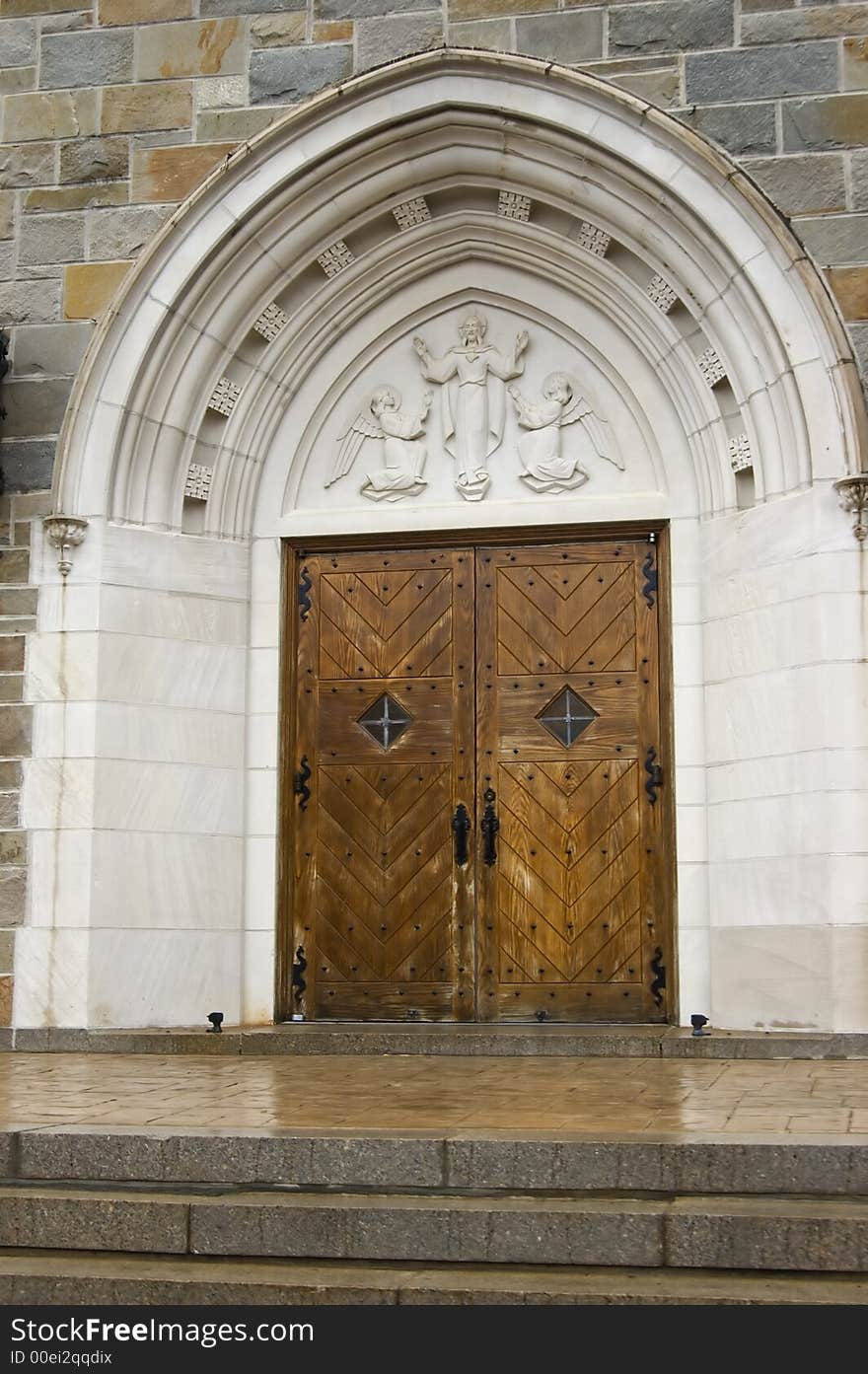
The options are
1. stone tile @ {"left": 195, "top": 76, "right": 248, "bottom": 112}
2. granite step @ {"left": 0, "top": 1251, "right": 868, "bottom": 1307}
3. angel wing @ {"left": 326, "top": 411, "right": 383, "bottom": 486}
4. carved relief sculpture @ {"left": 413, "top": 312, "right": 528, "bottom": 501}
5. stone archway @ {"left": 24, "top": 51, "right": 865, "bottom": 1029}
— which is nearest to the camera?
granite step @ {"left": 0, "top": 1251, "right": 868, "bottom": 1307}

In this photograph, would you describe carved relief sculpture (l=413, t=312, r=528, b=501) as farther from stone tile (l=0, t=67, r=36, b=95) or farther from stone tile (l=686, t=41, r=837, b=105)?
stone tile (l=0, t=67, r=36, b=95)

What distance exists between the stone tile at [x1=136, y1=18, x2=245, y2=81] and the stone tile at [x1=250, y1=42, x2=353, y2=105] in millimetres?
119

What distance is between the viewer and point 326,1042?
22.9 feet

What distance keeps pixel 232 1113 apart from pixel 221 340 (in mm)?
4297

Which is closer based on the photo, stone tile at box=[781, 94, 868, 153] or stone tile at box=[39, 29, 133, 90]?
stone tile at box=[781, 94, 868, 153]

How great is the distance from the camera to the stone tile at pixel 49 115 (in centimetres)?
785

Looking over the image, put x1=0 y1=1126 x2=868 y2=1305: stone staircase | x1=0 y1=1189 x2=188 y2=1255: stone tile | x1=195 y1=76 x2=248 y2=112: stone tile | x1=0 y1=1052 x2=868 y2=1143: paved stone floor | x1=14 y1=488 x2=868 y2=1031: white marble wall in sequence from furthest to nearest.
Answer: x1=195 y1=76 x2=248 y2=112: stone tile < x1=14 y1=488 x2=868 y2=1031: white marble wall < x1=0 y1=1052 x2=868 y2=1143: paved stone floor < x1=0 y1=1189 x2=188 y2=1255: stone tile < x1=0 y1=1126 x2=868 y2=1305: stone staircase

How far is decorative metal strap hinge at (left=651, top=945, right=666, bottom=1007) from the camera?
7.56 metres

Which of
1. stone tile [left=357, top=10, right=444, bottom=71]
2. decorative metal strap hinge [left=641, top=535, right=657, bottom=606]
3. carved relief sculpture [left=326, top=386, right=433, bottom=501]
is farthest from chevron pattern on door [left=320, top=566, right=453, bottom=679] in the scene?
stone tile [left=357, top=10, right=444, bottom=71]

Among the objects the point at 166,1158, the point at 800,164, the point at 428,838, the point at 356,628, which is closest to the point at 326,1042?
the point at 428,838

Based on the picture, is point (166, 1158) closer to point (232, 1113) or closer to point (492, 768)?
point (232, 1113)

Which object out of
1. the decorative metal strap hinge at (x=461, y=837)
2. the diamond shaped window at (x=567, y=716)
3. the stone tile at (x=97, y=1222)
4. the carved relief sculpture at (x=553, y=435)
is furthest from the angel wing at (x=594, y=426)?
the stone tile at (x=97, y=1222)

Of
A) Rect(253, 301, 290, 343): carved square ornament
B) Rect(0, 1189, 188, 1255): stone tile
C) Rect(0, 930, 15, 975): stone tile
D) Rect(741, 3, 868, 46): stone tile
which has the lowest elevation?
Rect(0, 1189, 188, 1255): stone tile
